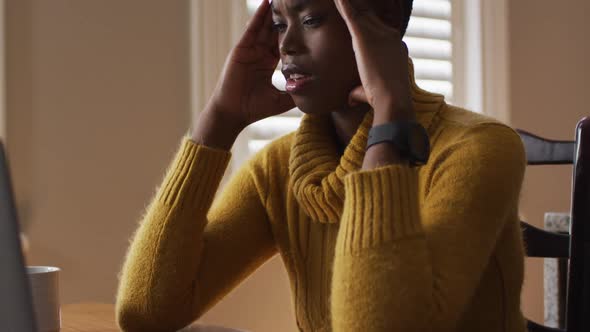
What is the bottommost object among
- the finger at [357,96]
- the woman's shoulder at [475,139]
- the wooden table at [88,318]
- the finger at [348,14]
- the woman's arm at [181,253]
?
the wooden table at [88,318]

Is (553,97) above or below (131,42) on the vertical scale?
below

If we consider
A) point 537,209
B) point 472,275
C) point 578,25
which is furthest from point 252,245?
point 578,25

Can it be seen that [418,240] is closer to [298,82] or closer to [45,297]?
[298,82]

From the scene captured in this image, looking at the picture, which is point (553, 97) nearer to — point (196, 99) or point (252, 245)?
point (196, 99)

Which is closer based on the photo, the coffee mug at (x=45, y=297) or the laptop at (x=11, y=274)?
the laptop at (x=11, y=274)

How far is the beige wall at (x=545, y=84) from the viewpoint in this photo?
7.91 ft

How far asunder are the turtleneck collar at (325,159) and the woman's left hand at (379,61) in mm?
77

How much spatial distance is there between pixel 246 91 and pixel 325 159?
21 centimetres

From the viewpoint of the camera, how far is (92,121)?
1667 mm

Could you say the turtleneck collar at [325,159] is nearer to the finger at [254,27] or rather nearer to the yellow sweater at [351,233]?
the yellow sweater at [351,233]

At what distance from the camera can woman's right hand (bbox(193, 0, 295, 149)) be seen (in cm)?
121

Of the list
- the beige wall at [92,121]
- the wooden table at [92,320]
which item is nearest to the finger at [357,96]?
the wooden table at [92,320]

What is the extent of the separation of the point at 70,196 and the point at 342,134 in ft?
2.41

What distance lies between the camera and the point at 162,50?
176cm
